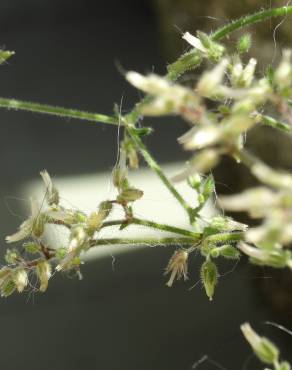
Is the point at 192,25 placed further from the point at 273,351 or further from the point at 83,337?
the point at 273,351

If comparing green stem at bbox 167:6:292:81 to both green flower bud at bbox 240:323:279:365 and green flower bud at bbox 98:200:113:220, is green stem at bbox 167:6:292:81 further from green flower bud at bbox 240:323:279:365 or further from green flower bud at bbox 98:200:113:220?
green flower bud at bbox 240:323:279:365

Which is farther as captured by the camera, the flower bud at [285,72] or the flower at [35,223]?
the flower at [35,223]

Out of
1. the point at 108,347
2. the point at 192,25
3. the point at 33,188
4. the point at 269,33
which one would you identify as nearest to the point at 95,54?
the point at 33,188

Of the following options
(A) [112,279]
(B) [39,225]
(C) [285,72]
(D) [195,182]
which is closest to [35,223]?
(B) [39,225]

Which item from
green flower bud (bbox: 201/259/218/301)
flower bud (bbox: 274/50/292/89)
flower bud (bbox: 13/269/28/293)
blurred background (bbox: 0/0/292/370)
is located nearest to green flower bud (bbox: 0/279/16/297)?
flower bud (bbox: 13/269/28/293)

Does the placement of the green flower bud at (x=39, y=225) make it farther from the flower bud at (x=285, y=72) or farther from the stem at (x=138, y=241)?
the flower bud at (x=285, y=72)

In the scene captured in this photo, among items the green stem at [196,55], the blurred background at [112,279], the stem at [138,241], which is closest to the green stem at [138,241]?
the stem at [138,241]

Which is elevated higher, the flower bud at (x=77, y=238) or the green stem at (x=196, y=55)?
the green stem at (x=196, y=55)

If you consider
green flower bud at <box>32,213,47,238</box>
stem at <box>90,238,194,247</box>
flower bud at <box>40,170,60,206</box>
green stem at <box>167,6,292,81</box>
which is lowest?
stem at <box>90,238,194,247</box>
